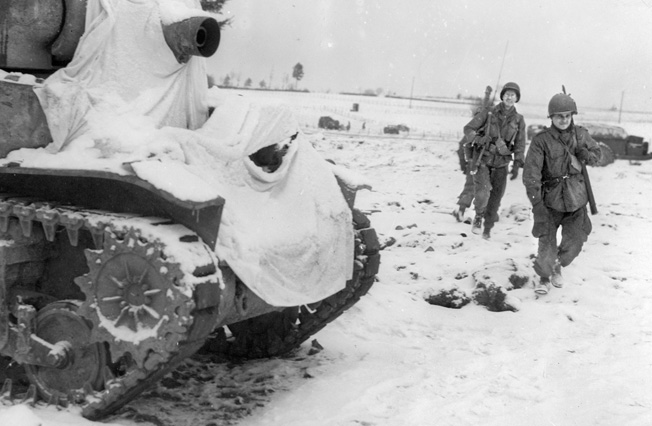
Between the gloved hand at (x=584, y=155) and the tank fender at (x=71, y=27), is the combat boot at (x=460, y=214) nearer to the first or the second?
the gloved hand at (x=584, y=155)

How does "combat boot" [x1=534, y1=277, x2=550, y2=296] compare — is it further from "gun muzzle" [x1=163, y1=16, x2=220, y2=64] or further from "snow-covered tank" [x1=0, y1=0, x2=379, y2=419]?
"gun muzzle" [x1=163, y1=16, x2=220, y2=64]

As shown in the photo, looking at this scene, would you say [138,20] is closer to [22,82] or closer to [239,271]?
[22,82]

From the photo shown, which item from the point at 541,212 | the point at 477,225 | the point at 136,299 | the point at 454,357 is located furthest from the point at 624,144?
the point at 136,299

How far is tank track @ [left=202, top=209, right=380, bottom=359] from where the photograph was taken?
19.0 feet

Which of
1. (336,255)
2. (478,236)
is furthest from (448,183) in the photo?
(336,255)

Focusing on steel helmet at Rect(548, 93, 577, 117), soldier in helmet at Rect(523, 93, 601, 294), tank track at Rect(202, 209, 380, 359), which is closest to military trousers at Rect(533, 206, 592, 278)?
soldier in helmet at Rect(523, 93, 601, 294)

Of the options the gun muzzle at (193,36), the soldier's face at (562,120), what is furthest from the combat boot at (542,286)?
the gun muzzle at (193,36)

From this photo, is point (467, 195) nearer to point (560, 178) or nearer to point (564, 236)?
point (564, 236)

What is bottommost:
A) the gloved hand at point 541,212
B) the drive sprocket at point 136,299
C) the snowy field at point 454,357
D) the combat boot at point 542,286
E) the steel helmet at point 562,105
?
the snowy field at point 454,357

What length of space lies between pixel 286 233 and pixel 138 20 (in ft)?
5.80

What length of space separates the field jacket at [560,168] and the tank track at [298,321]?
72.8 inches

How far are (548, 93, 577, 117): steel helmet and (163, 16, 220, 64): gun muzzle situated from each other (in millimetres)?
3287

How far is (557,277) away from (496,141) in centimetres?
194

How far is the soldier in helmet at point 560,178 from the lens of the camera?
6887 mm
